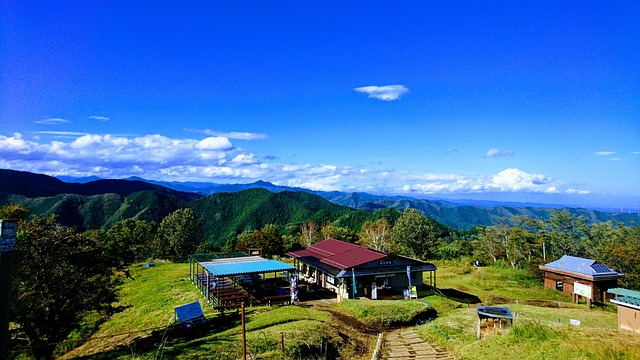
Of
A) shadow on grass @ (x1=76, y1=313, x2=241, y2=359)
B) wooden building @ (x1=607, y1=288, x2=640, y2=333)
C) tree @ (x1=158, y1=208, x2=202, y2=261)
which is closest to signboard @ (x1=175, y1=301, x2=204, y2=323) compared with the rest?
shadow on grass @ (x1=76, y1=313, x2=241, y2=359)

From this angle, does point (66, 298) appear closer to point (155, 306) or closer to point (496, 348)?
point (155, 306)

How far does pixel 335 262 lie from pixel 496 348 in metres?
18.0

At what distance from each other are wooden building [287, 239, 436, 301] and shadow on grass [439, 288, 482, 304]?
3530 mm

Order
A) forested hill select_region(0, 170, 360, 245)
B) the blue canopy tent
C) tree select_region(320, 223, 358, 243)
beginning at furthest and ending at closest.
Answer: forested hill select_region(0, 170, 360, 245) → tree select_region(320, 223, 358, 243) → the blue canopy tent

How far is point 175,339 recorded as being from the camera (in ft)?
55.4

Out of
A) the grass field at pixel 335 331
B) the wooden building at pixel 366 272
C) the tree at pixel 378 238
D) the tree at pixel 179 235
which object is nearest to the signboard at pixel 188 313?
the grass field at pixel 335 331

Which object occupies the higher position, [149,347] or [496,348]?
[496,348]

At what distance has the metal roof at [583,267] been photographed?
33219 mm

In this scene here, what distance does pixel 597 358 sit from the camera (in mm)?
9328

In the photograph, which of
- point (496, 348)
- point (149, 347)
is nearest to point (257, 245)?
point (149, 347)

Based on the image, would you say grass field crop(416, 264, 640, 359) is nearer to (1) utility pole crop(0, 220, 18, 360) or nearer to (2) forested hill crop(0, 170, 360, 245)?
(1) utility pole crop(0, 220, 18, 360)

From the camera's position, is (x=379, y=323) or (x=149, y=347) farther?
(x=379, y=323)

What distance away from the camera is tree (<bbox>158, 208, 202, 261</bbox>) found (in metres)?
63.4

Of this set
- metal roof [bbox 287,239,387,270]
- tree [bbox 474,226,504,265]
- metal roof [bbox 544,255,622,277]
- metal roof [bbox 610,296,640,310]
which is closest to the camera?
metal roof [bbox 610,296,640,310]
